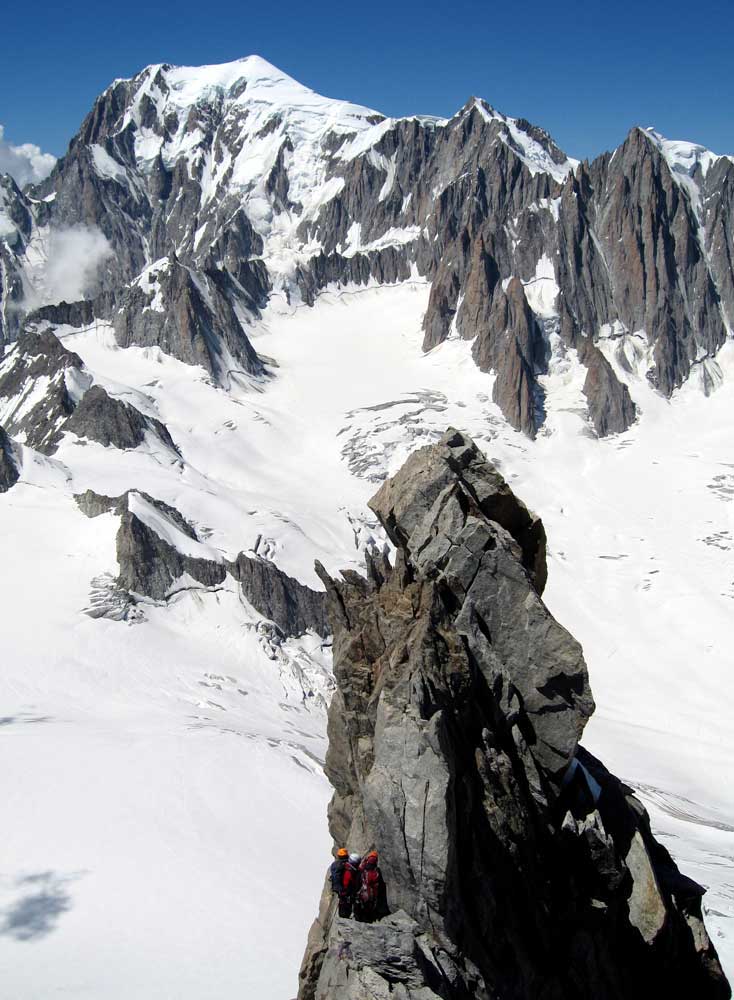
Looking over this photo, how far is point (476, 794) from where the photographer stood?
52.5ft

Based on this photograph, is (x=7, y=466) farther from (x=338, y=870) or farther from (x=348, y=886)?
(x=348, y=886)

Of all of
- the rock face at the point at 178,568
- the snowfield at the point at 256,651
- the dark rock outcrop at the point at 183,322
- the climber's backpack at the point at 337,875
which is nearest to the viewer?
the climber's backpack at the point at 337,875

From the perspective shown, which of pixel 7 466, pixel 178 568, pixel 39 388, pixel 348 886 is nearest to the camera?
pixel 348 886

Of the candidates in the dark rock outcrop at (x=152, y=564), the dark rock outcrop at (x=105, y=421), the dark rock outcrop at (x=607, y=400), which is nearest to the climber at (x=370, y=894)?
the dark rock outcrop at (x=152, y=564)

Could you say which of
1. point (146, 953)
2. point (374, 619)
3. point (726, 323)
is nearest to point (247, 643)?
point (146, 953)

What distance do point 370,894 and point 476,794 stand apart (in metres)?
2.58

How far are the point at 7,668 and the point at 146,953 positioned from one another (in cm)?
3548

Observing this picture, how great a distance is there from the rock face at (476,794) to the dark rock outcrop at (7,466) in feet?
235

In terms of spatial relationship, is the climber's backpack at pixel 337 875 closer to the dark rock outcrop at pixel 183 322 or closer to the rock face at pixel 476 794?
the rock face at pixel 476 794

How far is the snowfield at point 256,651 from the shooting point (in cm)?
2975

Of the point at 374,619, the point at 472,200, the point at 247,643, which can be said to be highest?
the point at 472,200

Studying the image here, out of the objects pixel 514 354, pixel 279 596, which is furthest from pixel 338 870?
pixel 514 354

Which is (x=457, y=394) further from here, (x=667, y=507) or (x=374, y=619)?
(x=374, y=619)

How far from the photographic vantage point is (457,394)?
15162 centimetres
